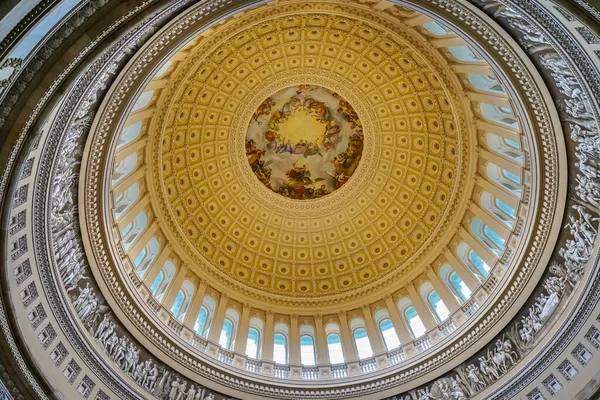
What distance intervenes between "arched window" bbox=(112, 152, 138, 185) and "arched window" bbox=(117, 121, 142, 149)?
896 millimetres

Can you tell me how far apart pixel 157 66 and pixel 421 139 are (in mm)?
17381

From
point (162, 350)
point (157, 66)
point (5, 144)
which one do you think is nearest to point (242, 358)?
point (162, 350)

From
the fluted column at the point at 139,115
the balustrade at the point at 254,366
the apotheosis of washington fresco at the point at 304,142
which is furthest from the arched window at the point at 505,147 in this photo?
the fluted column at the point at 139,115

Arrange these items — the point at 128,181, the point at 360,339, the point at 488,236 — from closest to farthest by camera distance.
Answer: the point at 128,181, the point at 488,236, the point at 360,339

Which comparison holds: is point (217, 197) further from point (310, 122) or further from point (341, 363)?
point (341, 363)

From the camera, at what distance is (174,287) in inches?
901

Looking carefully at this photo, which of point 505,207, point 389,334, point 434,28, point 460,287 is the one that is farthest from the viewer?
point 389,334

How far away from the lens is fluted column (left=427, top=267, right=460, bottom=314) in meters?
22.1

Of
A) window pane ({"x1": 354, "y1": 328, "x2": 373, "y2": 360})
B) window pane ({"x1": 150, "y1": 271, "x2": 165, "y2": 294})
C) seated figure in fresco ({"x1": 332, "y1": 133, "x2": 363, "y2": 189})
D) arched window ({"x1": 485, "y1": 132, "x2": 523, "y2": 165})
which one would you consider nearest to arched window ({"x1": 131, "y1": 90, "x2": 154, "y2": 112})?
window pane ({"x1": 150, "y1": 271, "x2": 165, "y2": 294})

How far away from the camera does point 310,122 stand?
30.6 m

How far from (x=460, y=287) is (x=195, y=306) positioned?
42.6 feet

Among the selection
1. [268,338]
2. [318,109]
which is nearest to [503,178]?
[318,109]

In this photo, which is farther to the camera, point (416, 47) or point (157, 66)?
point (416, 47)

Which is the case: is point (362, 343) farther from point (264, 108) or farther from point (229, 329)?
point (264, 108)
